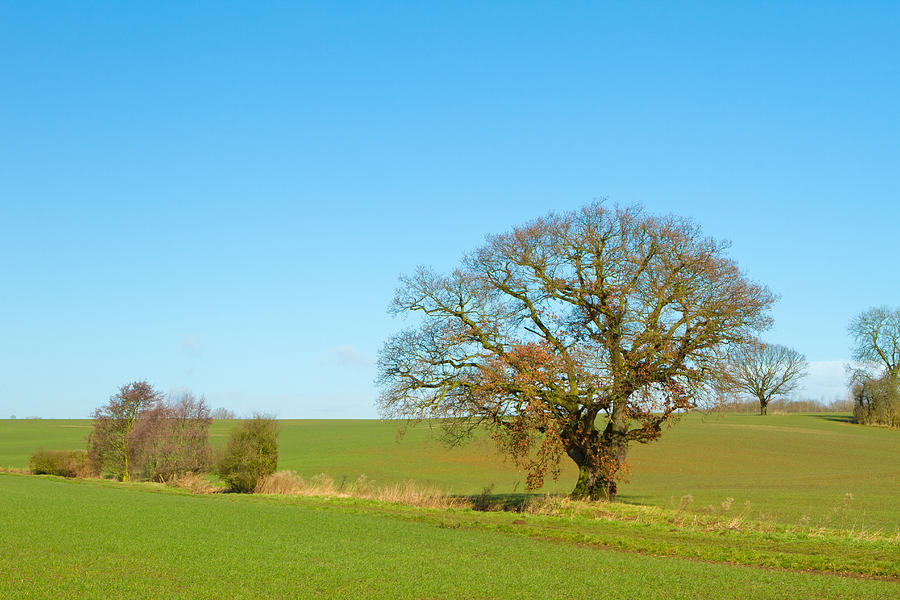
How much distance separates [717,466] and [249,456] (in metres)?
33.0

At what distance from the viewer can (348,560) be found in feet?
48.3

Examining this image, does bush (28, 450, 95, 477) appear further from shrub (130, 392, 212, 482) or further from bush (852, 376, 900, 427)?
bush (852, 376, 900, 427)

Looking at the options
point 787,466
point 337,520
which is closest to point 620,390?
point 337,520

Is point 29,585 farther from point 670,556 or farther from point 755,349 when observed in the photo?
point 755,349

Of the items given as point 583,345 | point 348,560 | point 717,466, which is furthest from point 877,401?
point 348,560

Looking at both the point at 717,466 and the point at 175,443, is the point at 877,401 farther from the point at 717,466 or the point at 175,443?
the point at 175,443

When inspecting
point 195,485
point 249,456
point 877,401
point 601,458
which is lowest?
point 195,485

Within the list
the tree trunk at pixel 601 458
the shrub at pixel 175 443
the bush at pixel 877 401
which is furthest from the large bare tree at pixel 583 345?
the bush at pixel 877 401

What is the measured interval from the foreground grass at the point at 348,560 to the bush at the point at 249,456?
12.6 m

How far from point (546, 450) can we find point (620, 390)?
365 cm

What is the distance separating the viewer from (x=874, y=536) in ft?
62.0

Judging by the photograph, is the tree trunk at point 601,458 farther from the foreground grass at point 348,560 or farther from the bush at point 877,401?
the bush at point 877,401

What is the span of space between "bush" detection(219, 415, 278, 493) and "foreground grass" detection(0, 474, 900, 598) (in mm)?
12557

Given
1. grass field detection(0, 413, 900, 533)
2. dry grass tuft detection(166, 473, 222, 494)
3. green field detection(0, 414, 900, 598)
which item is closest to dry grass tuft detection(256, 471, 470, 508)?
green field detection(0, 414, 900, 598)
